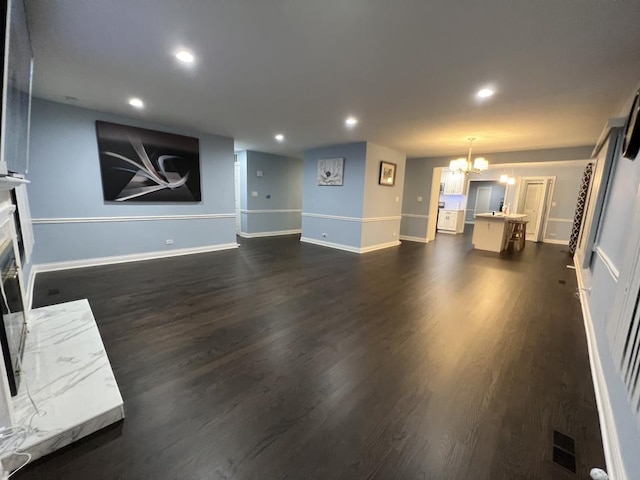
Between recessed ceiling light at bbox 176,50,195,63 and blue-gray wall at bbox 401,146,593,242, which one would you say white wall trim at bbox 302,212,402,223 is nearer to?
blue-gray wall at bbox 401,146,593,242

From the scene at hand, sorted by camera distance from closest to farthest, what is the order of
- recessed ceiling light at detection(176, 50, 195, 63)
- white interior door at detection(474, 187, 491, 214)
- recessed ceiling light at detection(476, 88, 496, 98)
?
recessed ceiling light at detection(176, 50, 195, 63) < recessed ceiling light at detection(476, 88, 496, 98) < white interior door at detection(474, 187, 491, 214)

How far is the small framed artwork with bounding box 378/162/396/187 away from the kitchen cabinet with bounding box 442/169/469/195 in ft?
15.0

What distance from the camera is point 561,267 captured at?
16.8 ft

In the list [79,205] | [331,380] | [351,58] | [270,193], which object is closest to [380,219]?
[270,193]

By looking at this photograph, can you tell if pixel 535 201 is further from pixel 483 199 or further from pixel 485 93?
pixel 485 93

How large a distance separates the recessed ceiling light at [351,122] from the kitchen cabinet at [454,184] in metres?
7.04

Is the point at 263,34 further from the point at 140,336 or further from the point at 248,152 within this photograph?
the point at 248,152

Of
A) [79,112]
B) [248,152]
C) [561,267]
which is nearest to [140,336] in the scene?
[79,112]

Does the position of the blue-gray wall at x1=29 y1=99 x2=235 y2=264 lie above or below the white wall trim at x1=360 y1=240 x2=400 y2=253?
above

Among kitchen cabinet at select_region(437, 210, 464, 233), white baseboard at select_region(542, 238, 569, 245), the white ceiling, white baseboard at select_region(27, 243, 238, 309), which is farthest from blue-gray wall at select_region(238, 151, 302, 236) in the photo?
white baseboard at select_region(542, 238, 569, 245)

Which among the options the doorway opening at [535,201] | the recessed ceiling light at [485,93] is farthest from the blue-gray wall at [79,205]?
the doorway opening at [535,201]

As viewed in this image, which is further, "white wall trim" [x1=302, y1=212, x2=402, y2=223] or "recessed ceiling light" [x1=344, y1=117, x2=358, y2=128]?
"white wall trim" [x1=302, y1=212, x2=402, y2=223]

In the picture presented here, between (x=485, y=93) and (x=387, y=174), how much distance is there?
11.2ft

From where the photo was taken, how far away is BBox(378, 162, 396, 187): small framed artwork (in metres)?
6.02
